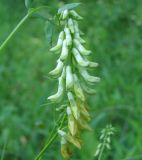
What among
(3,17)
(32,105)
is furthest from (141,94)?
(3,17)

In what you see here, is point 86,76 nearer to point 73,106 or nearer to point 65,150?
point 73,106

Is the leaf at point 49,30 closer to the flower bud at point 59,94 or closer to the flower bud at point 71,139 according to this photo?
the flower bud at point 59,94

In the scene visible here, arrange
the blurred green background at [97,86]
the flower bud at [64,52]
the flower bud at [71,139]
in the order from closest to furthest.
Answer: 1. the flower bud at [64,52]
2. the flower bud at [71,139]
3. the blurred green background at [97,86]

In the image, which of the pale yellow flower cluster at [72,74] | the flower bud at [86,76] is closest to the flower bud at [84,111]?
the pale yellow flower cluster at [72,74]

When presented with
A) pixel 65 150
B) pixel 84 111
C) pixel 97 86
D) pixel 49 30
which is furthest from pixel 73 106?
pixel 97 86

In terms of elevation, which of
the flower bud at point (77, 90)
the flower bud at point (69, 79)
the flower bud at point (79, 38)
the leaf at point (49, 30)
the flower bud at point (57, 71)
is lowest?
the flower bud at point (77, 90)

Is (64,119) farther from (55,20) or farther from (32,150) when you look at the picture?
(32,150)
